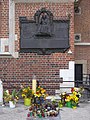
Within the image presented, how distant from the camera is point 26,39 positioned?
502 inches

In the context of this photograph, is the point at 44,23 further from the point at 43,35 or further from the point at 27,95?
the point at 27,95

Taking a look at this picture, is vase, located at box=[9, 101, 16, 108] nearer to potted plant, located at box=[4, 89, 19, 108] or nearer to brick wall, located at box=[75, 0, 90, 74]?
potted plant, located at box=[4, 89, 19, 108]

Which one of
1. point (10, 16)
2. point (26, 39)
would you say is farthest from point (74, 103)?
point (10, 16)

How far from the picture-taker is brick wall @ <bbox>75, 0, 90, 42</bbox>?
17531 millimetres

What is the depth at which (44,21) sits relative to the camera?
41.7 ft

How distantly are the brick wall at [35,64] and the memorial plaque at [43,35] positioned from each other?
0.20 metres

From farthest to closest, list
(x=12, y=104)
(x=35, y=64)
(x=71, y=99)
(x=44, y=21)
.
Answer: (x=35, y=64)
(x=44, y=21)
(x=71, y=99)
(x=12, y=104)

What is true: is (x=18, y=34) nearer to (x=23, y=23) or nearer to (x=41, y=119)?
(x=23, y=23)

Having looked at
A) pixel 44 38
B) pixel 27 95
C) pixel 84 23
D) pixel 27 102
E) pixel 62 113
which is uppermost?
pixel 84 23

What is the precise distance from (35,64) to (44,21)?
5.76 feet

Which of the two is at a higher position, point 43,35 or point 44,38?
point 43,35

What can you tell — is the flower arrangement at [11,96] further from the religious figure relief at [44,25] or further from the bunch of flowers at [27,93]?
the religious figure relief at [44,25]

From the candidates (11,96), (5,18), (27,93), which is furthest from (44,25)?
(11,96)

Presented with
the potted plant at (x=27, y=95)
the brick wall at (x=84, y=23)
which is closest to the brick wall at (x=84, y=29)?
the brick wall at (x=84, y=23)
